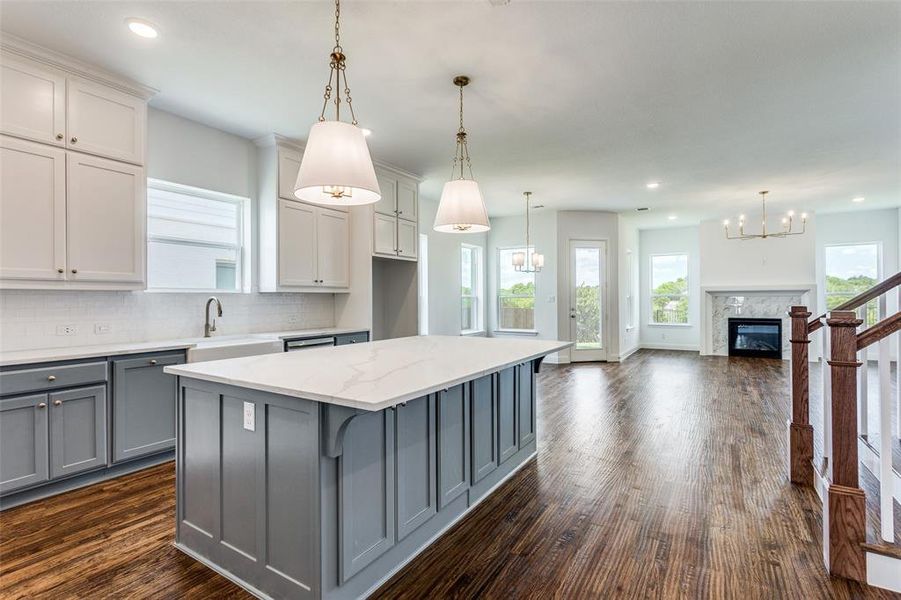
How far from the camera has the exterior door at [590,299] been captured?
8320 mm

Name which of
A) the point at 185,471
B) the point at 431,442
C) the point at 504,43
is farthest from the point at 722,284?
the point at 185,471

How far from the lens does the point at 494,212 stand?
8344 millimetres

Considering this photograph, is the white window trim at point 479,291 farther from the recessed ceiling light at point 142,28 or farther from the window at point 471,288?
the recessed ceiling light at point 142,28

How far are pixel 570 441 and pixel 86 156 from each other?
4224mm

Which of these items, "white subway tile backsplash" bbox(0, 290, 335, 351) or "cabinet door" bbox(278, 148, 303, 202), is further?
"cabinet door" bbox(278, 148, 303, 202)

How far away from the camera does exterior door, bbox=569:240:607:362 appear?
27.3 ft

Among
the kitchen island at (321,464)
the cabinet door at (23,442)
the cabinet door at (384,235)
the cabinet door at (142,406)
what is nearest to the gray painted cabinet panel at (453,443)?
the kitchen island at (321,464)

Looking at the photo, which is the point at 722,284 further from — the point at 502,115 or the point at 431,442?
the point at 431,442

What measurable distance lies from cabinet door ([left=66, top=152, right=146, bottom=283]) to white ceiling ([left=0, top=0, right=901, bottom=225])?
703 millimetres

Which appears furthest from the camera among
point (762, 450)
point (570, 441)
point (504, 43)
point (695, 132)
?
point (695, 132)

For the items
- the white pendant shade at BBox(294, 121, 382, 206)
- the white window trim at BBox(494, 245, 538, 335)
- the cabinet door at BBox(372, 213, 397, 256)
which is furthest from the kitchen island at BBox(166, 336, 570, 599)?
the white window trim at BBox(494, 245, 538, 335)

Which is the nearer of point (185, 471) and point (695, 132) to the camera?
point (185, 471)

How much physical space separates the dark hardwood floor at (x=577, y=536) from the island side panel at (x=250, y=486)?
0.46 feet

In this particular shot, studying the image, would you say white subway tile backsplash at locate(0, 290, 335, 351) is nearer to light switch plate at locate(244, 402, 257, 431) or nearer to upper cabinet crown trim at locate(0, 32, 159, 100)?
upper cabinet crown trim at locate(0, 32, 159, 100)
